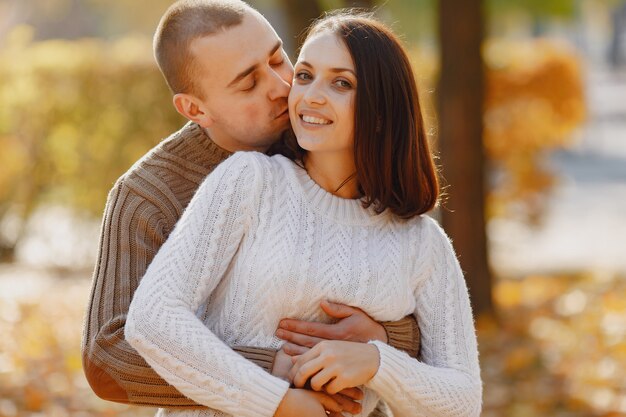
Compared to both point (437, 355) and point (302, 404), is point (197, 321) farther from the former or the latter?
point (437, 355)

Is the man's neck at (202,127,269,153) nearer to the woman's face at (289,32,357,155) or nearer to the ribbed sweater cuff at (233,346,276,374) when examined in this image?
the woman's face at (289,32,357,155)

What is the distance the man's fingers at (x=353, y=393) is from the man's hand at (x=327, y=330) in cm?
13

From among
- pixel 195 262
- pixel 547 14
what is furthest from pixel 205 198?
pixel 547 14

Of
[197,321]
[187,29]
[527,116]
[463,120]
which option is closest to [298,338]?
[197,321]

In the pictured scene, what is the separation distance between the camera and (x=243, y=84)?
120 inches

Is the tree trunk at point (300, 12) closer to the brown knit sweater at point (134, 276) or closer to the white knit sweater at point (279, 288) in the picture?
the brown knit sweater at point (134, 276)

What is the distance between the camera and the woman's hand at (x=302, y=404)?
8.45 ft

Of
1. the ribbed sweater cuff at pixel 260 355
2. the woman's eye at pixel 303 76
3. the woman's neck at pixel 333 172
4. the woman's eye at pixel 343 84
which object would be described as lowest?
the ribbed sweater cuff at pixel 260 355

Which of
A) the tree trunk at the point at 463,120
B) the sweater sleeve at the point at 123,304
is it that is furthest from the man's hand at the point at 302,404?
the tree trunk at the point at 463,120

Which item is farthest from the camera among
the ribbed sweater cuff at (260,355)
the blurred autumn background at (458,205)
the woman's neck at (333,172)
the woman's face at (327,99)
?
the blurred autumn background at (458,205)

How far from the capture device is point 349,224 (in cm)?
286

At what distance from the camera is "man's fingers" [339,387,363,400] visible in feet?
8.97

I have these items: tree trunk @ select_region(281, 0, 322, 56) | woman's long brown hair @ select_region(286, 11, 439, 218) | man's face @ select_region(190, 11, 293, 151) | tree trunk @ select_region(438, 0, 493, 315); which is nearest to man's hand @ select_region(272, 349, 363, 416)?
woman's long brown hair @ select_region(286, 11, 439, 218)

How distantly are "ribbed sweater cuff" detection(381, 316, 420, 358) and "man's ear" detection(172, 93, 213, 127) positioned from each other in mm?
786
